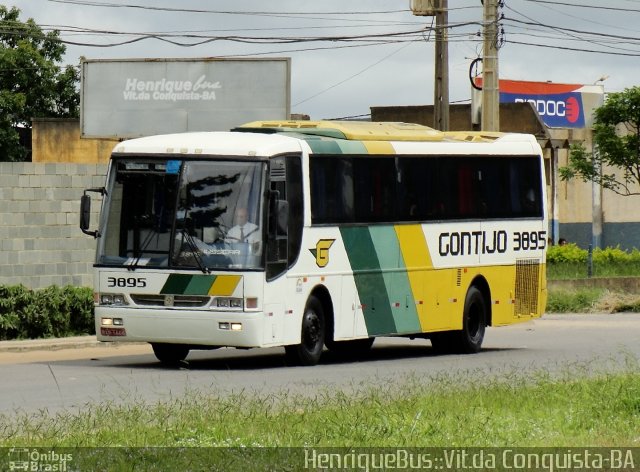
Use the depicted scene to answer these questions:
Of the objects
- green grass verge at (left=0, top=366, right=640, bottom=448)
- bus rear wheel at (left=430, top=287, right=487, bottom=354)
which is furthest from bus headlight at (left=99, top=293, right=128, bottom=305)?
bus rear wheel at (left=430, top=287, right=487, bottom=354)

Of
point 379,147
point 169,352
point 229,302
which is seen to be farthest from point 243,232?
point 379,147

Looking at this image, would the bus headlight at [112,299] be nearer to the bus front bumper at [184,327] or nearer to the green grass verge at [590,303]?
the bus front bumper at [184,327]

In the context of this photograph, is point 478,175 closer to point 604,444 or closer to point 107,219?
point 107,219

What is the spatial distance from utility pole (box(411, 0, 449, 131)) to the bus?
9.27m

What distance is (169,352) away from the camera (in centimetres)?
2095

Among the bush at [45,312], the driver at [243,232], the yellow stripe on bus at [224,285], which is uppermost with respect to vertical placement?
the driver at [243,232]

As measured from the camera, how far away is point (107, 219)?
1984 cm

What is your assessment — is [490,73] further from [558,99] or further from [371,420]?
[558,99]

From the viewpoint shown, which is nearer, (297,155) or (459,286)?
(297,155)

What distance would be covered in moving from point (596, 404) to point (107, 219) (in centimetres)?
813

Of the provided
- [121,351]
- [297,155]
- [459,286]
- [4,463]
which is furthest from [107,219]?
[4,463]

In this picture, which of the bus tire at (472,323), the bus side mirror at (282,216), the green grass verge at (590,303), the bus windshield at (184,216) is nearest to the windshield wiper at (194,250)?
the bus windshield at (184,216)

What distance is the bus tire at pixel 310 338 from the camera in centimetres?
2039

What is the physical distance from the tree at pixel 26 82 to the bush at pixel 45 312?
33258 millimetres
